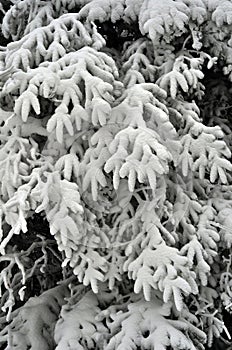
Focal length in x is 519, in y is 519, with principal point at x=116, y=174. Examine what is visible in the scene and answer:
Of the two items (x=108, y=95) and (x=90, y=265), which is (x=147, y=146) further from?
(x=90, y=265)

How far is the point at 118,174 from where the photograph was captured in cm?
226

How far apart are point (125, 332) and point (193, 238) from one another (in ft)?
1.82

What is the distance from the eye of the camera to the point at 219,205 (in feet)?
8.94

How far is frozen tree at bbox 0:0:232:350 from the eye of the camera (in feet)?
7.61

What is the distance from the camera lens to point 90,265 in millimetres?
2445

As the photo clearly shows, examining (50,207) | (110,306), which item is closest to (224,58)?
(50,207)

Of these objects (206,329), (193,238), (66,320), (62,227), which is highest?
(62,227)

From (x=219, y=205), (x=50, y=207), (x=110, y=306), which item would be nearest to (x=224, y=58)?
(x=219, y=205)

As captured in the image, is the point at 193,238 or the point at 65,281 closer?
the point at 193,238

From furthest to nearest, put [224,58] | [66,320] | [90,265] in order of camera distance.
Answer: [224,58]
[66,320]
[90,265]

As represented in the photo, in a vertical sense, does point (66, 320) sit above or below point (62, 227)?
below

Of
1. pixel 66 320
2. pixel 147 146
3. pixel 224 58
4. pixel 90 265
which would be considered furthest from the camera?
pixel 224 58

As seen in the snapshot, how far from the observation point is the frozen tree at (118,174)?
2318 millimetres

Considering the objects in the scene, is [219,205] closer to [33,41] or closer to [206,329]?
[206,329]
